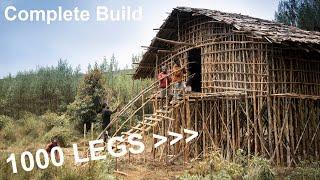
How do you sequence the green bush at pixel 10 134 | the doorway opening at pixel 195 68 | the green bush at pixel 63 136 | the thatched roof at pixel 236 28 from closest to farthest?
the thatched roof at pixel 236 28, the doorway opening at pixel 195 68, the green bush at pixel 63 136, the green bush at pixel 10 134

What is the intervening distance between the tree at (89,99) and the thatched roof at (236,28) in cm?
488

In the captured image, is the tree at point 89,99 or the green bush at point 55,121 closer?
the tree at point 89,99

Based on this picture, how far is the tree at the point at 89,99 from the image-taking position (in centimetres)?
2588

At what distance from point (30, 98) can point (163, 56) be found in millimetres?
16300

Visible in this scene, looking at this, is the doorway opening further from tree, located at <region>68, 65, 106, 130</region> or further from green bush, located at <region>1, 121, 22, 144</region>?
green bush, located at <region>1, 121, 22, 144</region>

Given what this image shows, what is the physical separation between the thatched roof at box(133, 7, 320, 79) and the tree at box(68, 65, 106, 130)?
16.0 ft

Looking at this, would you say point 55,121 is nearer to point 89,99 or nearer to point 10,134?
point 89,99

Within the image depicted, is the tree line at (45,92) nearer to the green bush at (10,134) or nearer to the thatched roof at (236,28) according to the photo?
the green bush at (10,134)

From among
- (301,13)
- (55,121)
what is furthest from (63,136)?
(301,13)

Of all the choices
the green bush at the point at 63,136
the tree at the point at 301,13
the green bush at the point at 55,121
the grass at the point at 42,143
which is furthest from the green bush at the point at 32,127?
the tree at the point at 301,13

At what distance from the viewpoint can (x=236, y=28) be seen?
15430 millimetres

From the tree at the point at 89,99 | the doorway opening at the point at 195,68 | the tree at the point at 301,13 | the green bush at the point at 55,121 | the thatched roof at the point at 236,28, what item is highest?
the tree at the point at 301,13

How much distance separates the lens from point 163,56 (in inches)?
779

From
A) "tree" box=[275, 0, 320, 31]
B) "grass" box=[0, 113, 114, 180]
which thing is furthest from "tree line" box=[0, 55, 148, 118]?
"tree" box=[275, 0, 320, 31]
